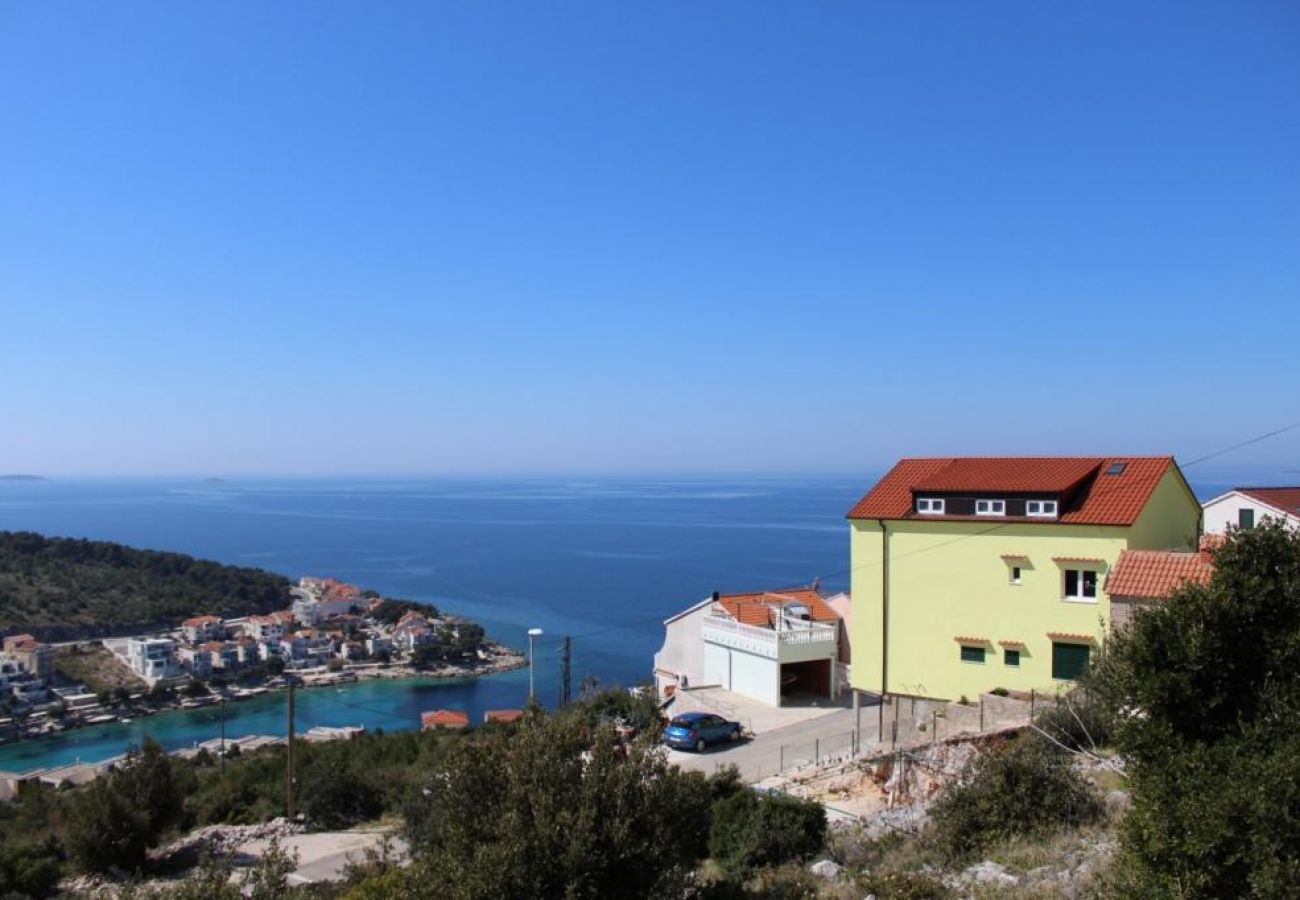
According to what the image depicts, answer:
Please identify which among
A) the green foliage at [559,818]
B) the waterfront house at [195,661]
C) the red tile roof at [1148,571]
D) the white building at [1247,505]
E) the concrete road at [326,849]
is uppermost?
the white building at [1247,505]

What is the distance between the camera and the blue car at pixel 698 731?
69.4ft

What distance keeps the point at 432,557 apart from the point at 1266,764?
5176 inches

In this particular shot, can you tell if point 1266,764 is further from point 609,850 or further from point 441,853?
point 441,853

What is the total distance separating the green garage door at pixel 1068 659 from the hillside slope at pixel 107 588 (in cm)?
7811

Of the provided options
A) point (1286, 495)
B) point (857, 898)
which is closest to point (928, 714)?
point (857, 898)

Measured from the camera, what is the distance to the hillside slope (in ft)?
245

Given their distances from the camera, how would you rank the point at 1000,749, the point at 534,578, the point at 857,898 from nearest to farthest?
the point at 857,898 → the point at 1000,749 → the point at 534,578

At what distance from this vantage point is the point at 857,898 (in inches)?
356

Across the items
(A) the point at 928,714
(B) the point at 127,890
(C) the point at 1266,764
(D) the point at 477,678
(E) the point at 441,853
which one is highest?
(C) the point at 1266,764

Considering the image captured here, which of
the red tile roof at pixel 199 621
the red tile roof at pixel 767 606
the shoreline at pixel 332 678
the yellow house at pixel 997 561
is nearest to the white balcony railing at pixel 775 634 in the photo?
the red tile roof at pixel 767 606

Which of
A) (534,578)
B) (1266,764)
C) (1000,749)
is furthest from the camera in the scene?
(534,578)

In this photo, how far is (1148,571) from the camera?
15.2 metres

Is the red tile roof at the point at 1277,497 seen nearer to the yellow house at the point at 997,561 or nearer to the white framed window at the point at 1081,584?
the yellow house at the point at 997,561

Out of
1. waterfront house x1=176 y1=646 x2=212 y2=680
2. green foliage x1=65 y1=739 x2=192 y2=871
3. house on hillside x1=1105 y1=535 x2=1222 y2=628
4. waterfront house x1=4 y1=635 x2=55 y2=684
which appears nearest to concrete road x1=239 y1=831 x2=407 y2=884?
green foliage x1=65 y1=739 x2=192 y2=871
